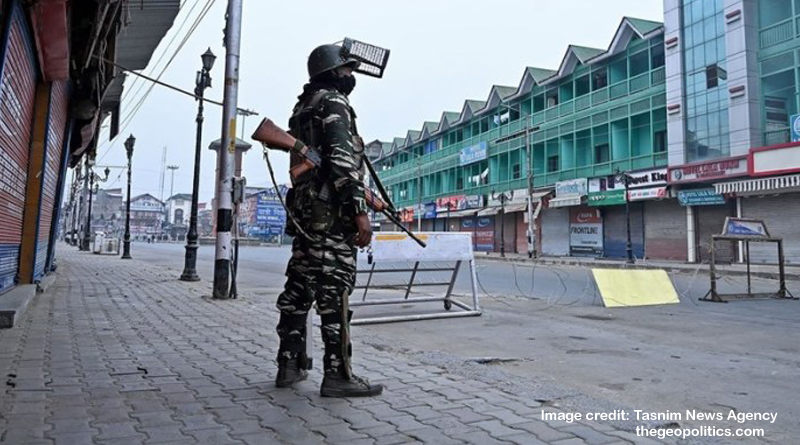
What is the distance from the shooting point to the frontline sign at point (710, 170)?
24000 millimetres

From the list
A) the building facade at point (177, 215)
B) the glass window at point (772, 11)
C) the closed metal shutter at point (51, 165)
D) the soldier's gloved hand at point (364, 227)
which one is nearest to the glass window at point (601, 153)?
the glass window at point (772, 11)

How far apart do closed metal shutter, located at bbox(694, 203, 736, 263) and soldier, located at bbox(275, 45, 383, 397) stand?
83.6 ft

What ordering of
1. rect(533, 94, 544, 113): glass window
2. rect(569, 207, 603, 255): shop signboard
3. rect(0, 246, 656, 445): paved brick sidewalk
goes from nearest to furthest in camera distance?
rect(0, 246, 656, 445): paved brick sidewalk, rect(569, 207, 603, 255): shop signboard, rect(533, 94, 544, 113): glass window

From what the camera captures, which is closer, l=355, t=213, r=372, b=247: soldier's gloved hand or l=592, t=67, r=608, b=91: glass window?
l=355, t=213, r=372, b=247: soldier's gloved hand

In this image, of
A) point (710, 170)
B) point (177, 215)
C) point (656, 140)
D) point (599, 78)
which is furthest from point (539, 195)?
point (177, 215)

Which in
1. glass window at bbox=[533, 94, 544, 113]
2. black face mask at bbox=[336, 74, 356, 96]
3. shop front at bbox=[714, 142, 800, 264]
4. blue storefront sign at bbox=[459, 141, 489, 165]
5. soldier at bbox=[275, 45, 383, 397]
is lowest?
soldier at bbox=[275, 45, 383, 397]

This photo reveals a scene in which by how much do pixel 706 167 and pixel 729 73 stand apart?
430 centimetres

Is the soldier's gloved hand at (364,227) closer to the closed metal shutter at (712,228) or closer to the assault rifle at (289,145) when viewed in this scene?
the assault rifle at (289,145)

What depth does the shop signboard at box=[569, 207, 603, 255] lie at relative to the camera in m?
32.4

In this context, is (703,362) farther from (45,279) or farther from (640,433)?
(45,279)

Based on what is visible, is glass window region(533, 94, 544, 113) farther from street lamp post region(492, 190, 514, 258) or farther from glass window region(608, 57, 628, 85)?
glass window region(608, 57, 628, 85)

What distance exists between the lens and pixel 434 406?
3.19 metres

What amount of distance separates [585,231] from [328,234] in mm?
32452

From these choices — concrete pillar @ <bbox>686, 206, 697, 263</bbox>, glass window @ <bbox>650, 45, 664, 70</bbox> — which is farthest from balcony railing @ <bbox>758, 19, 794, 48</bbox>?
concrete pillar @ <bbox>686, 206, 697, 263</bbox>
